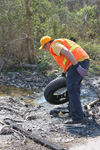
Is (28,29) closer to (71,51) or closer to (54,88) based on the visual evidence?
(54,88)

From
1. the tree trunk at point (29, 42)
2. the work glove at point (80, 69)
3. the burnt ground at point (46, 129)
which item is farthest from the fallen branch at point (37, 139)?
the tree trunk at point (29, 42)

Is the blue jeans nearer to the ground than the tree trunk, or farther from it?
nearer to the ground

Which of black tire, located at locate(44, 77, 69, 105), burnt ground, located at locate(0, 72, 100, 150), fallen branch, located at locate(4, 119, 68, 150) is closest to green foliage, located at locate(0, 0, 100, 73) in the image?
burnt ground, located at locate(0, 72, 100, 150)

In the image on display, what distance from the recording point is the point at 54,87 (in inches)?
213

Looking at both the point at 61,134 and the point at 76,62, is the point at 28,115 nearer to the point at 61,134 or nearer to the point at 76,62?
the point at 61,134

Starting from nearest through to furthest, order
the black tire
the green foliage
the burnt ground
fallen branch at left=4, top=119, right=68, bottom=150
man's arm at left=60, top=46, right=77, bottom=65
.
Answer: fallen branch at left=4, top=119, right=68, bottom=150 → the burnt ground → man's arm at left=60, top=46, right=77, bottom=65 → the black tire → the green foliage

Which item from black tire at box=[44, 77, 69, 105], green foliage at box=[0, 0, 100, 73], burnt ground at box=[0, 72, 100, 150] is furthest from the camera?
green foliage at box=[0, 0, 100, 73]

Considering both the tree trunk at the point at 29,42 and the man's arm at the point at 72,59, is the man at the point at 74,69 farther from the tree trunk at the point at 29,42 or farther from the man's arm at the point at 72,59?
the tree trunk at the point at 29,42

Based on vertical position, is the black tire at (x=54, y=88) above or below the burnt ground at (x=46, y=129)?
above

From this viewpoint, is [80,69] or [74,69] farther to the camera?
[74,69]

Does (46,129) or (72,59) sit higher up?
(72,59)

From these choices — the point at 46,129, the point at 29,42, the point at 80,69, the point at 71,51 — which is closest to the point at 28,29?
the point at 29,42

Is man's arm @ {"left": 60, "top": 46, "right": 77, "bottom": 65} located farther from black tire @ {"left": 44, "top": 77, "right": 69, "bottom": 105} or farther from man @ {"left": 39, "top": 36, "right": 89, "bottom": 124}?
black tire @ {"left": 44, "top": 77, "right": 69, "bottom": 105}

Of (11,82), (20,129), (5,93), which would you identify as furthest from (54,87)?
(11,82)
